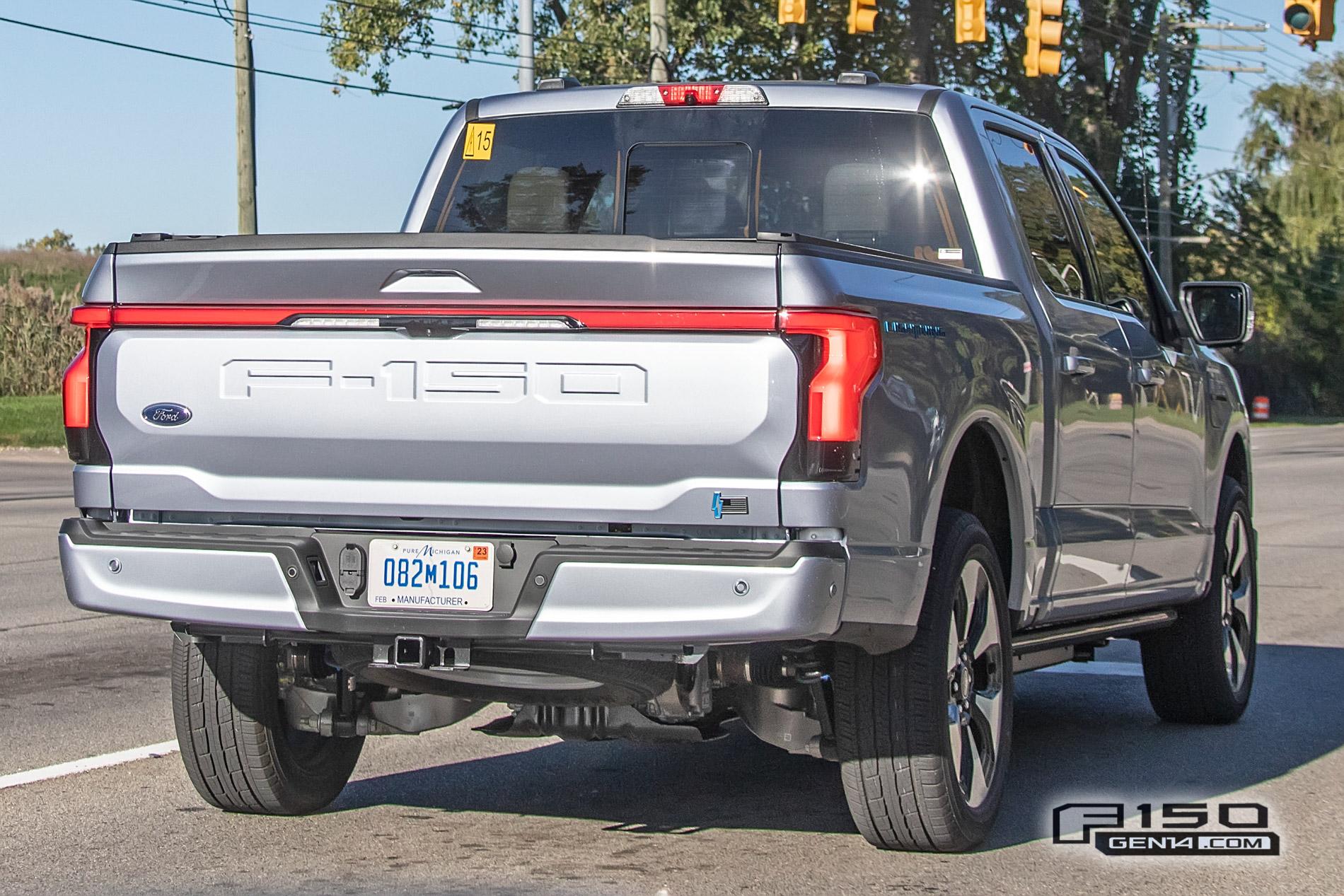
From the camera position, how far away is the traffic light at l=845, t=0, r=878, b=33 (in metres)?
22.4

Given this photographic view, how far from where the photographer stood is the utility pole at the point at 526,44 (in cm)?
2611

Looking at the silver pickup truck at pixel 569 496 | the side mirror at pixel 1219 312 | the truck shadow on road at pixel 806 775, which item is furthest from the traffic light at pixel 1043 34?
the silver pickup truck at pixel 569 496

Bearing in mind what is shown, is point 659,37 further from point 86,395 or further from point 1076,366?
point 86,395

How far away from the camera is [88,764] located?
6.54 meters

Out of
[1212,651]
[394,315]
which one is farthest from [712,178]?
[1212,651]

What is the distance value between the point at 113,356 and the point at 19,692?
3.63 meters

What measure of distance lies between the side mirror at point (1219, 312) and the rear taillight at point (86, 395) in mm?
4340

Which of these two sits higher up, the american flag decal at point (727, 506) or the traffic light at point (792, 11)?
the traffic light at point (792, 11)

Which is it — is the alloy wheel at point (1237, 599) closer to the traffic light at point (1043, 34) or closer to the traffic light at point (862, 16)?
the traffic light at point (862, 16)

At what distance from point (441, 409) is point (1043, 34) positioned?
2006cm

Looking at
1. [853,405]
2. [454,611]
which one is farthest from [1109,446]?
[454,611]

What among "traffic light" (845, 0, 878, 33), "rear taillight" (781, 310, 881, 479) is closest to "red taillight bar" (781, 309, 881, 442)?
"rear taillight" (781, 310, 881, 479)

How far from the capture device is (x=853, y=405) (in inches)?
176

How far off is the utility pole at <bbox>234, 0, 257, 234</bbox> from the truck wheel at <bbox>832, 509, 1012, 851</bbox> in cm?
2060
